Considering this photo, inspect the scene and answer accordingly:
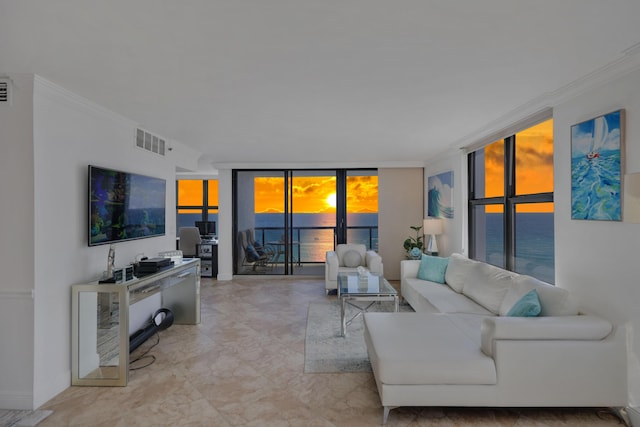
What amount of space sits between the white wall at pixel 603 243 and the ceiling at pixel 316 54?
25 centimetres

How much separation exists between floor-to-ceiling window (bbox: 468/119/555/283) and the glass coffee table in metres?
1.56

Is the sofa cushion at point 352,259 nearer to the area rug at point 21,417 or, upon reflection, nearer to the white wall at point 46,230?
the white wall at point 46,230

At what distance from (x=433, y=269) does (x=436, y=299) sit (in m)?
1.02

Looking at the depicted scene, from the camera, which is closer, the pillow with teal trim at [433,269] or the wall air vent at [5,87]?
the wall air vent at [5,87]

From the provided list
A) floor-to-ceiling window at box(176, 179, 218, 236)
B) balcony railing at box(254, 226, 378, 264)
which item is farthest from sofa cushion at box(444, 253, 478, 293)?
floor-to-ceiling window at box(176, 179, 218, 236)

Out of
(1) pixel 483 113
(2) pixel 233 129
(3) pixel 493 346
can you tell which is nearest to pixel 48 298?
(2) pixel 233 129

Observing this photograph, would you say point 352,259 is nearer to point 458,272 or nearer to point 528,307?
point 458,272

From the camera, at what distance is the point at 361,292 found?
3.92m

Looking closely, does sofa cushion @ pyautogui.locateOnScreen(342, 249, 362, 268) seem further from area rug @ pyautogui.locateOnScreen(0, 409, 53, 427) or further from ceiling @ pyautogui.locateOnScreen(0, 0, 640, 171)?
area rug @ pyautogui.locateOnScreen(0, 409, 53, 427)

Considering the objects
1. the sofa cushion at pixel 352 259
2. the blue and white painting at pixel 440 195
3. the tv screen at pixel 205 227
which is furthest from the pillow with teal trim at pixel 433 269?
the tv screen at pixel 205 227

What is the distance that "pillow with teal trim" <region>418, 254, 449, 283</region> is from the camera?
4.71 m

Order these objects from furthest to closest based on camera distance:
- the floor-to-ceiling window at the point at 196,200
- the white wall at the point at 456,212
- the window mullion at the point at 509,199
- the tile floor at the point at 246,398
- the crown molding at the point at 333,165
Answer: the floor-to-ceiling window at the point at 196,200 → the crown molding at the point at 333,165 → the white wall at the point at 456,212 → the window mullion at the point at 509,199 → the tile floor at the point at 246,398

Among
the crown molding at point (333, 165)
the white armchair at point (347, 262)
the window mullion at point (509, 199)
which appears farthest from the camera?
the crown molding at point (333, 165)

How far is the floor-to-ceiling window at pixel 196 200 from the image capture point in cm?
917
